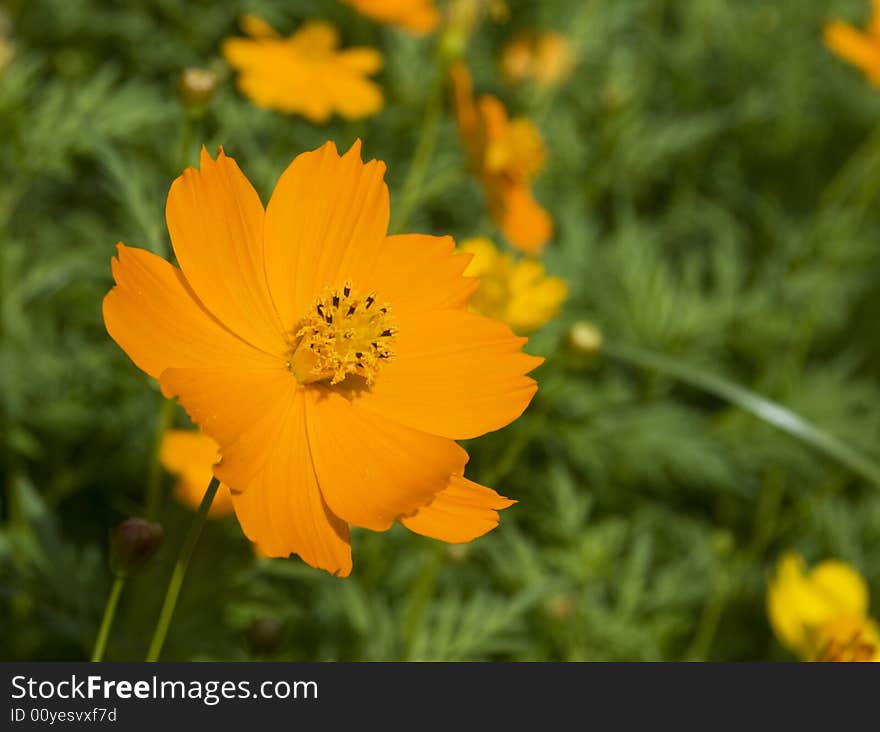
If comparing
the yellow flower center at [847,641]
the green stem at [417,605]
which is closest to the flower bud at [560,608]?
the green stem at [417,605]

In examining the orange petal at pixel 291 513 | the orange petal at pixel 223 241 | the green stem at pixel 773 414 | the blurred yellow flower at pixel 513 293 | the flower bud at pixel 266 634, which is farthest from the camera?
the green stem at pixel 773 414

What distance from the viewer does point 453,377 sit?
122 cm

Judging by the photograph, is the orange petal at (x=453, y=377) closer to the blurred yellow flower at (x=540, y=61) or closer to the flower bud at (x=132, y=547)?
the flower bud at (x=132, y=547)

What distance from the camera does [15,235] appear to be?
2.39 m

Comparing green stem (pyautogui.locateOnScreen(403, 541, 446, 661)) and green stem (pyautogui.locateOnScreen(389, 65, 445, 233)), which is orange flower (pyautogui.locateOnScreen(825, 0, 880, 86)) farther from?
green stem (pyautogui.locateOnScreen(403, 541, 446, 661))

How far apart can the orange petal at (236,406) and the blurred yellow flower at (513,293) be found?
1.74ft

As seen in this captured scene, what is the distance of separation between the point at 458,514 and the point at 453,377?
18 cm

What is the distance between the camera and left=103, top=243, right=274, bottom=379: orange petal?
1.05 m

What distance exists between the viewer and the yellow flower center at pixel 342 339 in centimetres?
118

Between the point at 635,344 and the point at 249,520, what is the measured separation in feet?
5.41

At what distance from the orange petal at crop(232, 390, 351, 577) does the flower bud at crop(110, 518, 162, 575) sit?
0.19 metres

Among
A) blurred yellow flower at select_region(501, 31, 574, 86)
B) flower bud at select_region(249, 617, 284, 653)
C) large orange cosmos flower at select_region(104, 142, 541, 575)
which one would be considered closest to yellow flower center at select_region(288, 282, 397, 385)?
large orange cosmos flower at select_region(104, 142, 541, 575)

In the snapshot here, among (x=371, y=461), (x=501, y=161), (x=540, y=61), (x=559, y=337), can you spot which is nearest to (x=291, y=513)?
(x=371, y=461)

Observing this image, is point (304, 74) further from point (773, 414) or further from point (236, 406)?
point (236, 406)
